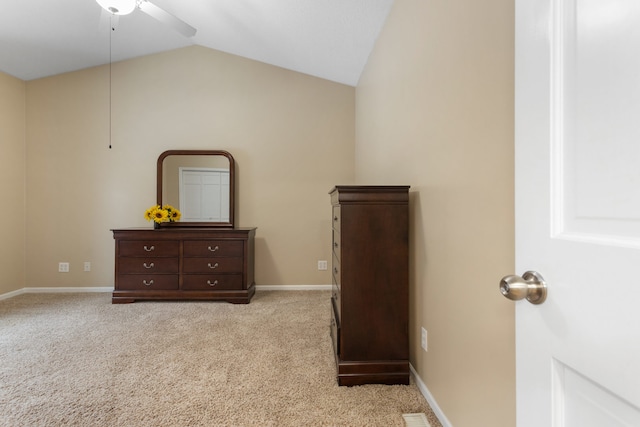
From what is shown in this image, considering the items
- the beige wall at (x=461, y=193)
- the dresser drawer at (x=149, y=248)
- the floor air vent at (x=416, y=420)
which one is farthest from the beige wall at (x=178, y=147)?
the floor air vent at (x=416, y=420)

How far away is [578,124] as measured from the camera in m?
0.50

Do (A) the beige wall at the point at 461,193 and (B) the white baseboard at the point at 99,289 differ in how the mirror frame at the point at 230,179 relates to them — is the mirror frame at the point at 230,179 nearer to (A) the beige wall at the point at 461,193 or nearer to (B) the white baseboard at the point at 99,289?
(B) the white baseboard at the point at 99,289

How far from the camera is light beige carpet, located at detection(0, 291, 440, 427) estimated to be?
164 cm

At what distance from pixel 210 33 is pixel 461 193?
11.4 ft

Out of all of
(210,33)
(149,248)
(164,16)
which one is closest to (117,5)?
(164,16)

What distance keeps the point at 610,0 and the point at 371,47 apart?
Answer: 2.95 meters

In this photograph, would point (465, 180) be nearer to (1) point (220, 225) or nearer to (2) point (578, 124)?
(2) point (578, 124)

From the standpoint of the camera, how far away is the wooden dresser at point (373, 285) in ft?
6.20

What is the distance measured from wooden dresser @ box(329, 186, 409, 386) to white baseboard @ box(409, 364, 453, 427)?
0.07 m

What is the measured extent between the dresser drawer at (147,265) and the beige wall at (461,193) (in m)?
2.67

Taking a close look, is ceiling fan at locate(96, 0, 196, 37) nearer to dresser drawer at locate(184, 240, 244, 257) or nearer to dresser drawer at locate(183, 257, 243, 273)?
dresser drawer at locate(184, 240, 244, 257)

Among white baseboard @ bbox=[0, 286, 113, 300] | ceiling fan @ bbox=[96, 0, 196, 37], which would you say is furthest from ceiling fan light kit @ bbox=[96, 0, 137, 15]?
white baseboard @ bbox=[0, 286, 113, 300]

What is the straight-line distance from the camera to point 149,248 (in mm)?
3619

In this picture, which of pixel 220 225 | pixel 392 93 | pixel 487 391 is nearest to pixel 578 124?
pixel 487 391
